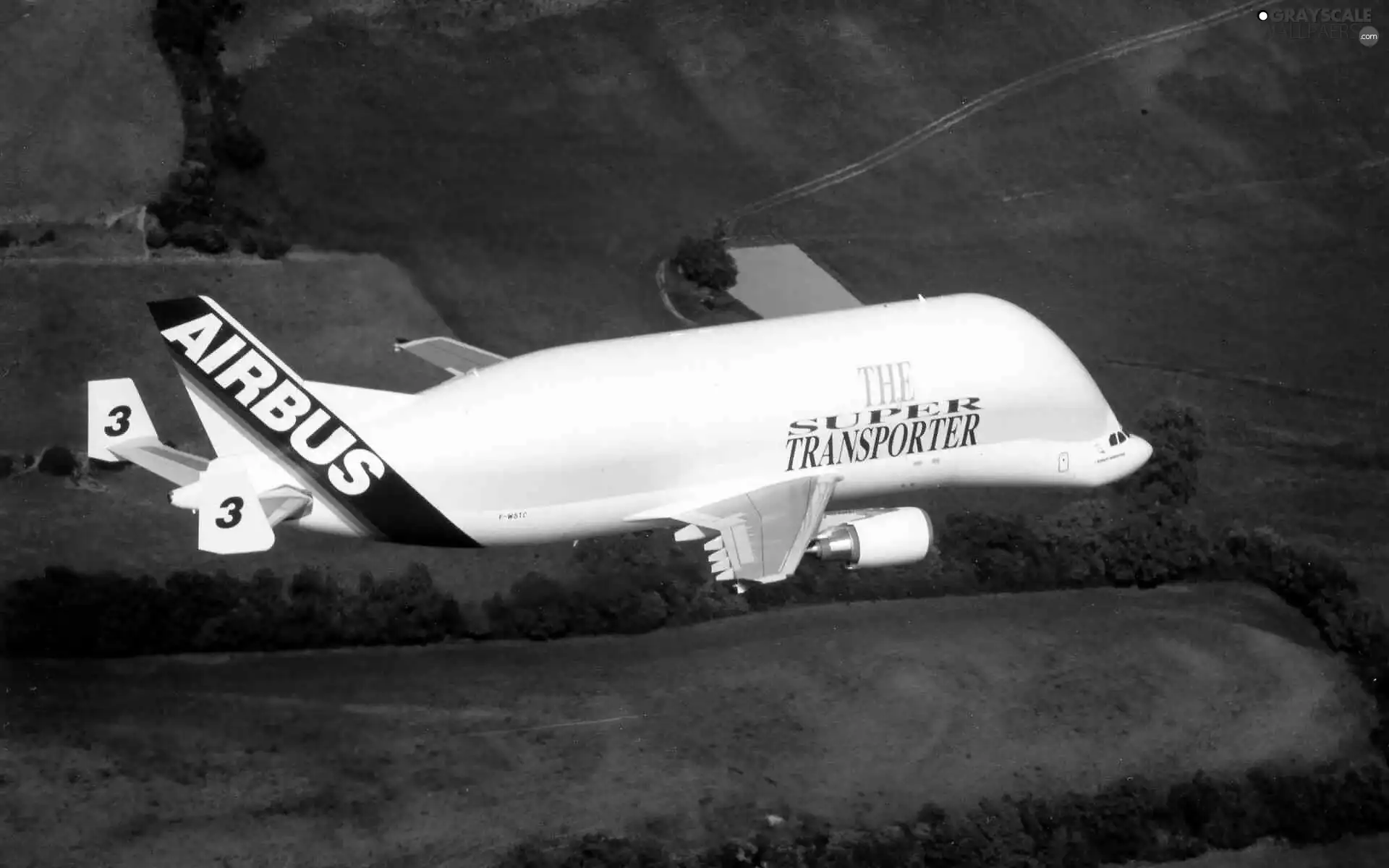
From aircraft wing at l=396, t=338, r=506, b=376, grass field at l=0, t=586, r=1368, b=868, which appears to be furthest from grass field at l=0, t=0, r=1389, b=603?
aircraft wing at l=396, t=338, r=506, b=376

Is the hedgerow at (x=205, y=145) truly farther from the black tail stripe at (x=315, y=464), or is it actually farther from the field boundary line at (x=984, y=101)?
the black tail stripe at (x=315, y=464)

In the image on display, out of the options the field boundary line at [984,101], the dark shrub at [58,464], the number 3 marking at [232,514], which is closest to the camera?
the number 3 marking at [232,514]

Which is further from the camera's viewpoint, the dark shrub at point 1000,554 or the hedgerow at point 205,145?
the hedgerow at point 205,145

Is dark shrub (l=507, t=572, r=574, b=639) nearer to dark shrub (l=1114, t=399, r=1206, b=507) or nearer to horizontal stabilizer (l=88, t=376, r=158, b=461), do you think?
horizontal stabilizer (l=88, t=376, r=158, b=461)

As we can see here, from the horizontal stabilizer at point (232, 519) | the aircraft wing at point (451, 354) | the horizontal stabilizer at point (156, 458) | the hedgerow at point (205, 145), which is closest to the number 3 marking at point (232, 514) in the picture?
the horizontal stabilizer at point (232, 519)

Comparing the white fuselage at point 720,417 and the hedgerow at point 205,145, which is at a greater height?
the hedgerow at point 205,145

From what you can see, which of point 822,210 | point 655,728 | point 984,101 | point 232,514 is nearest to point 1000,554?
point 655,728

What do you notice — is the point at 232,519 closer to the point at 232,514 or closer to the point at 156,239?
the point at 232,514

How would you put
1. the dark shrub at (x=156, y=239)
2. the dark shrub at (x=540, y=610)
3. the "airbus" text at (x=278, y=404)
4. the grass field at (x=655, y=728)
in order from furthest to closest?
the dark shrub at (x=156, y=239) → the dark shrub at (x=540, y=610) → the grass field at (x=655, y=728) → the "airbus" text at (x=278, y=404)
